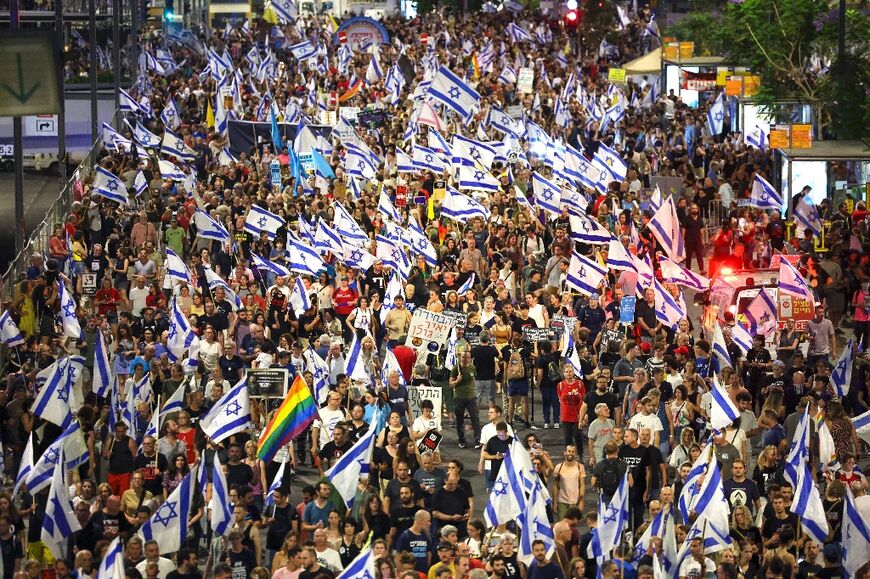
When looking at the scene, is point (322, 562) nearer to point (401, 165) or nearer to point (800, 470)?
point (800, 470)

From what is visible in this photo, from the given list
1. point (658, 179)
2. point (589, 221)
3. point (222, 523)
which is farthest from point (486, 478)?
point (658, 179)

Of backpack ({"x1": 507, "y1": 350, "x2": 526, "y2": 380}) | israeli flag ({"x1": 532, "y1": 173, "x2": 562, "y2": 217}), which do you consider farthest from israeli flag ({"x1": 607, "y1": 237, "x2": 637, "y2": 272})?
Result: israeli flag ({"x1": 532, "y1": 173, "x2": 562, "y2": 217})

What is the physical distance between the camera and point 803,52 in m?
52.5

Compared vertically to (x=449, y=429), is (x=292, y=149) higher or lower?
higher

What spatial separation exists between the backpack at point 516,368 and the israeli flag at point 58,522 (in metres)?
7.55

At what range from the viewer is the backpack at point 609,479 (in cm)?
1989

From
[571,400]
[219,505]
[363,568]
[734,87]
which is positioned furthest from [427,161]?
[363,568]

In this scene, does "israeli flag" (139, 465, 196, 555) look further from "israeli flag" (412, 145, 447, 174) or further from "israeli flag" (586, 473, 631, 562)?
"israeli flag" (412, 145, 447, 174)

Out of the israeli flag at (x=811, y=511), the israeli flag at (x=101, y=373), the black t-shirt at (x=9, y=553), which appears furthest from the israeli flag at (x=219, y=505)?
the israeli flag at (x=811, y=511)

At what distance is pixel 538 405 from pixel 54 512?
32.7 feet

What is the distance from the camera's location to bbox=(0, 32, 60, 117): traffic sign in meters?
28.1

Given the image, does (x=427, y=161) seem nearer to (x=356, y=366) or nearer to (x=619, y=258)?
(x=619, y=258)

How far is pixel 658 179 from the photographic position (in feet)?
136

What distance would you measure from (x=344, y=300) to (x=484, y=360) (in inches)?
145
